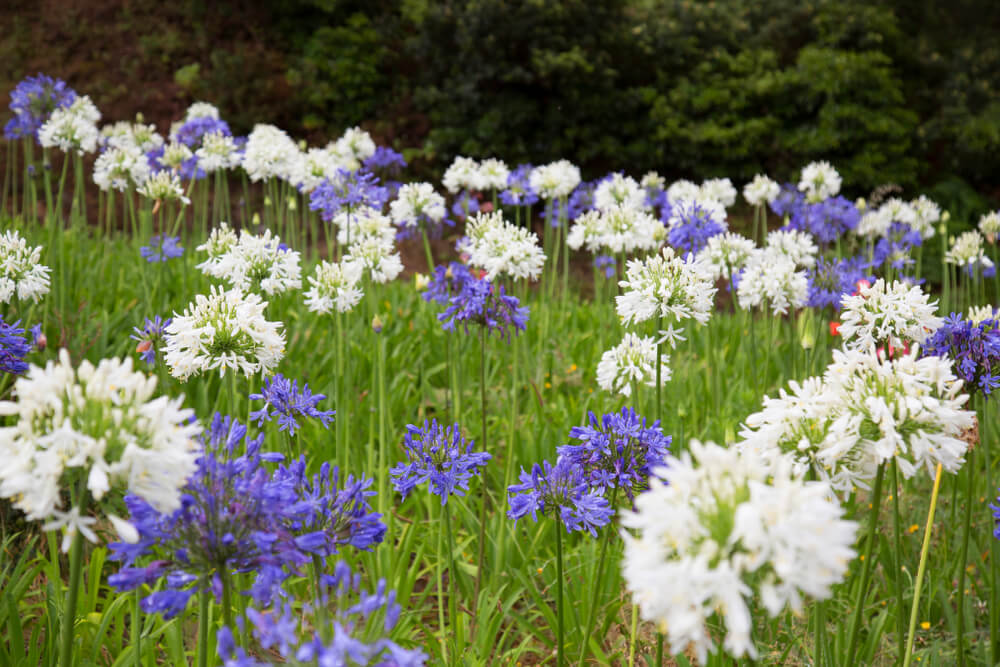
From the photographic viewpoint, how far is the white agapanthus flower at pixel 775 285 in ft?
12.6

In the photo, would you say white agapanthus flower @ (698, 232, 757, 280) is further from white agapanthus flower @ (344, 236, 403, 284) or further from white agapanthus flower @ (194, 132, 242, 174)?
white agapanthus flower @ (194, 132, 242, 174)

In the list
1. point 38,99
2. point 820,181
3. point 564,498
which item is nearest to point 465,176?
point 38,99

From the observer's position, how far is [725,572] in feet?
3.52

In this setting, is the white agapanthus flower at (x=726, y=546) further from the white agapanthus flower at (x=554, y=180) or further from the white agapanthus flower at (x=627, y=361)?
the white agapanthus flower at (x=554, y=180)

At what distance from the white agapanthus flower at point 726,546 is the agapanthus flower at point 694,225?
3546 millimetres

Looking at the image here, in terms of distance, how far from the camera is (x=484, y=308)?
3475 millimetres

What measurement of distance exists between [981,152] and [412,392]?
13.4 metres

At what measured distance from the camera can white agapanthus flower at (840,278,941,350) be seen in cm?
252

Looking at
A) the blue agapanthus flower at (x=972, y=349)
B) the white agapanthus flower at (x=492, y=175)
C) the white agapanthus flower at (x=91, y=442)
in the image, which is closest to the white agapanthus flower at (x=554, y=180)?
the white agapanthus flower at (x=492, y=175)

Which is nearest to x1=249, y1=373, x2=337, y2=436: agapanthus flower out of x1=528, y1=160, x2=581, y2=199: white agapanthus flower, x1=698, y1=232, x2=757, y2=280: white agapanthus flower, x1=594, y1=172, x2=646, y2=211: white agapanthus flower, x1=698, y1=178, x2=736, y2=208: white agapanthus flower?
x1=698, y1=232, x2=757, y2=280: white agapanthus flower

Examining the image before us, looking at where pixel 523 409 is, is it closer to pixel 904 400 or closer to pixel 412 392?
pixel 412 392

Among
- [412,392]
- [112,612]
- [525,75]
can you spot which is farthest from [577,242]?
[525,75]

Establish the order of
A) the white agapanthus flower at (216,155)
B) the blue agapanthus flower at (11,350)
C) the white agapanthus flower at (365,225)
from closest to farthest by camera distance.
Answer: the blue agapanthus flower at (11,350), the white agapanthus flower at (365,225), the white agapanthus flower at (216,155)

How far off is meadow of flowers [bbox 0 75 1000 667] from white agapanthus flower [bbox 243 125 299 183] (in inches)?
1.0
